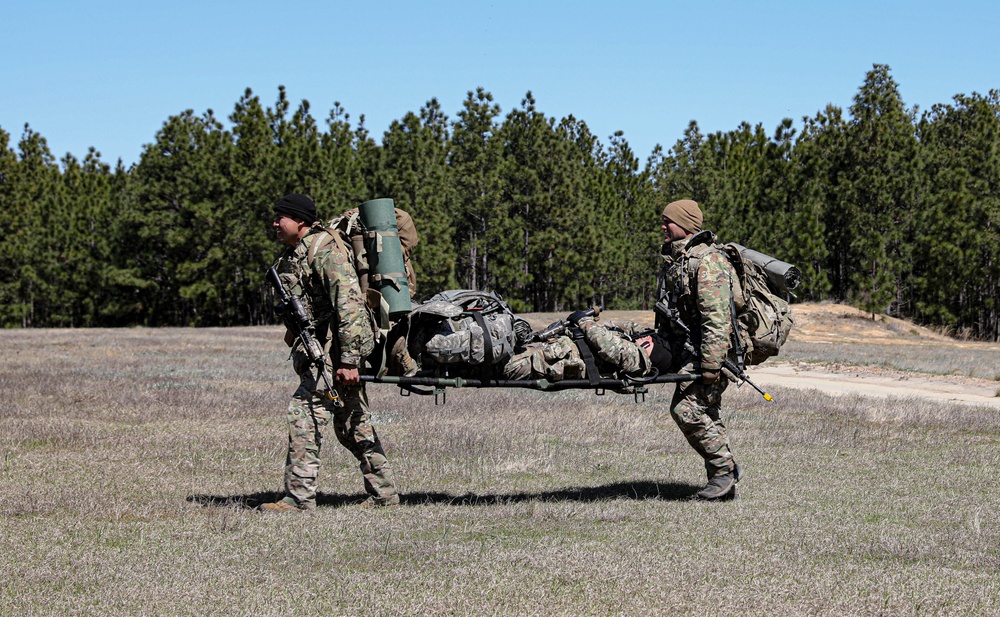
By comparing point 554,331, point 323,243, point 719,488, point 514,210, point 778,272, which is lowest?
point 719,488

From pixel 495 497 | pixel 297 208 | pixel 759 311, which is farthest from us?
pixel 495 497

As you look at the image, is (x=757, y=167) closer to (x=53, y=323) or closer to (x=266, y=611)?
(x=53, y=323)

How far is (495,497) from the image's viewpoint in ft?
27.4

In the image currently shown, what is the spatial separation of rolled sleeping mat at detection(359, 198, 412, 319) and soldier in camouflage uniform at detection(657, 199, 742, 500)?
7.39 feet

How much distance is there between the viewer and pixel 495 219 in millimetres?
52375

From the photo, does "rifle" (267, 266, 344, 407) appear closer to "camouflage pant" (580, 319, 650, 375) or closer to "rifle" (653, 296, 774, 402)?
"camouflage pant" (580, 319, 650, 375)

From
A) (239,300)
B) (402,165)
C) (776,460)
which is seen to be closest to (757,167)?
(402,165)

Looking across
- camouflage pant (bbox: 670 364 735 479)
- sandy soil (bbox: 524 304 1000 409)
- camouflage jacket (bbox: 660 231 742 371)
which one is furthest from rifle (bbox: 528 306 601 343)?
sandy soil (bbox: 524 304 1000 409)

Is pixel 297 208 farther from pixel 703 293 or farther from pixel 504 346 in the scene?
pixel 703 293

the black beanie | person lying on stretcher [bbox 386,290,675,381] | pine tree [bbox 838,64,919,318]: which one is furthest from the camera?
pine tree [bbox 838,64,919,318]

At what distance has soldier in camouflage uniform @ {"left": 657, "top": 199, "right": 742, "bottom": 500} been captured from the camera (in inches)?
305

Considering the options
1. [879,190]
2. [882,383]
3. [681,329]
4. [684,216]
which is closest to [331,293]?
[681,329]

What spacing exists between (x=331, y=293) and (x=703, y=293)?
290 cm

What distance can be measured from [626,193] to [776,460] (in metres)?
58.6
